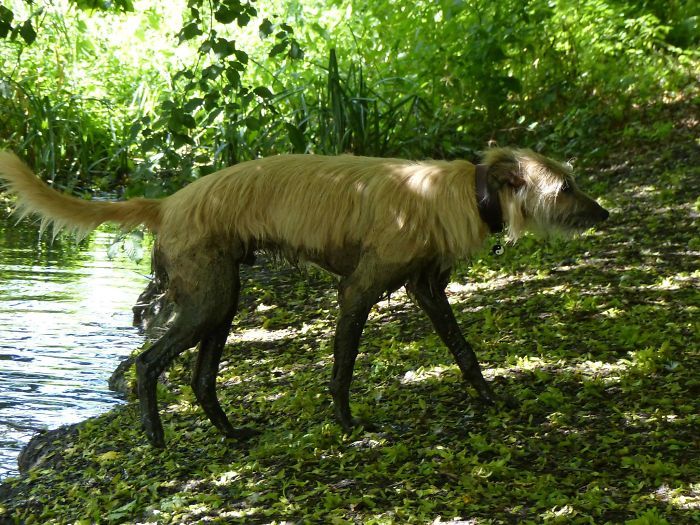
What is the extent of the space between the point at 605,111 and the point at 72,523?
8.82 metres

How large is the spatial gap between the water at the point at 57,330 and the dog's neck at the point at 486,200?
134 inches

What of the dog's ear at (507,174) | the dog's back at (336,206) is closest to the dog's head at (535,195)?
the dog's ear at (507,174)

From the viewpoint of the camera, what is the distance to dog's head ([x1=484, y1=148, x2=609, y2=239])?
542 centimetres

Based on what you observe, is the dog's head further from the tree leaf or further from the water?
the tree leaf

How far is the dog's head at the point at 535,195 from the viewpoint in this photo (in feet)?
17.8

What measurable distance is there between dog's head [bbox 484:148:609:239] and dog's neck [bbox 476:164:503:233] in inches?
1.3

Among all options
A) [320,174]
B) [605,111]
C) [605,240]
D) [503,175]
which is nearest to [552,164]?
[503,175]

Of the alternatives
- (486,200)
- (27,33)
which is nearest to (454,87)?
(27,33)

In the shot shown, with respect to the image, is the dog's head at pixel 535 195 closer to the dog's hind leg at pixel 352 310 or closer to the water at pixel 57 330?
the dog's hind leg at pixel 352 310

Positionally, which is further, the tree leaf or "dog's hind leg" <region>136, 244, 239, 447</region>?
the tree leaf

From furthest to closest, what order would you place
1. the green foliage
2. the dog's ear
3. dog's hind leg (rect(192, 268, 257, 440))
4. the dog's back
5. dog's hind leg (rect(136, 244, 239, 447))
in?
the green foliage
dog's hind leg (rect(192, 268, 257, 440))
dog's hind leg (rect(136, 244, 239, 447))
the dog's ear
the dog's back

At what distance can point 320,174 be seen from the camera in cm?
548

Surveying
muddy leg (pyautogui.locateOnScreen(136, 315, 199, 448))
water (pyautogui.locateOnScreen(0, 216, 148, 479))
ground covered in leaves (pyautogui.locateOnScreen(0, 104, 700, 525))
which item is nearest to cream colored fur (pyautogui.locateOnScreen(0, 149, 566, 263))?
muddy leg (pyautogui.locateOnScreen(136, 315, 199, 448))

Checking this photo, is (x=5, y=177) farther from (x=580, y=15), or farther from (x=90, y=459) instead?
(x=580, y=15)
